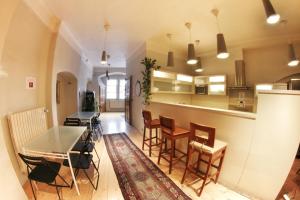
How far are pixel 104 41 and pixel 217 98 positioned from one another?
4305mm

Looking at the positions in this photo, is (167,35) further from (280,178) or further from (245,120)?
(280,178)

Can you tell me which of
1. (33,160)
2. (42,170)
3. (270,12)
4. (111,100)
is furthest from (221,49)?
(111,100)

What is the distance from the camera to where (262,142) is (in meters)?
1.93

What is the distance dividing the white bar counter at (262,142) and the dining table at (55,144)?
2.22 metres

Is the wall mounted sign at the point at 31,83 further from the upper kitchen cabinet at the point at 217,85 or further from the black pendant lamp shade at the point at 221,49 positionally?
the upper kitchen cabinet at the point at 217,85

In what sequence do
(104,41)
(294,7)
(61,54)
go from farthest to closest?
(104,41) → (61,54) → (294,7)

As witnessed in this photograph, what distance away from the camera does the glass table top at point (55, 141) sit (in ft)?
6.35

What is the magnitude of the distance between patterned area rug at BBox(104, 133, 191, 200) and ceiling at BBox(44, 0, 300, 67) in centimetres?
299

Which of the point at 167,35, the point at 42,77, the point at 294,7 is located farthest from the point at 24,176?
the point at 294,7

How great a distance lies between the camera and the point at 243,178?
209 centimetres

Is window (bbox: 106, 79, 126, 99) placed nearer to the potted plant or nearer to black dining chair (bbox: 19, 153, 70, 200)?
the potted plant

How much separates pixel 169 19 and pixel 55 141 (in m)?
3.12

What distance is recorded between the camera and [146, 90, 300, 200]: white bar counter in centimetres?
177

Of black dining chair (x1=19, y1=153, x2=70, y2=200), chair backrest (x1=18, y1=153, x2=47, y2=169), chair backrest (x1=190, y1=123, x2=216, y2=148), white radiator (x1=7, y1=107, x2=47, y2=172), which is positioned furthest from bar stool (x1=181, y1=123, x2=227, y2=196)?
white radiator (x1=7, y1=107, x2=47, y2=172)
